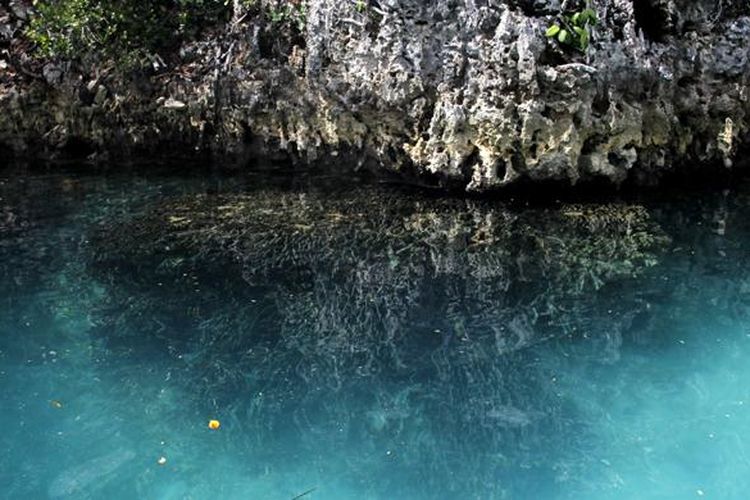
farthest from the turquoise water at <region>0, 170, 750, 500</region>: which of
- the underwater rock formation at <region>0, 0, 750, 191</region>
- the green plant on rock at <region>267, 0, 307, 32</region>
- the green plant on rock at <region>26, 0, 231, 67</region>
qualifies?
the green plant on rock at <region>26, 0, 231, 67</region>

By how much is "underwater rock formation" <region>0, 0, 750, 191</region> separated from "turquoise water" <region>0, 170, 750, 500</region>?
103cm

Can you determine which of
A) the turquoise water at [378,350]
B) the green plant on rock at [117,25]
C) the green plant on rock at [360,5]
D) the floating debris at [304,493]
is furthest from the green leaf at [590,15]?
the green plant on rock at [117,25]

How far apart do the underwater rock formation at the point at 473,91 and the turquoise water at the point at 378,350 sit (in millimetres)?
1029

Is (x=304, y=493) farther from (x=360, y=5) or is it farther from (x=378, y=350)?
(x=360, y=5)

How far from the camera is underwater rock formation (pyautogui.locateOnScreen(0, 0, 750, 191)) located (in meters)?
10.1

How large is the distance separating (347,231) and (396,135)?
9.28ft

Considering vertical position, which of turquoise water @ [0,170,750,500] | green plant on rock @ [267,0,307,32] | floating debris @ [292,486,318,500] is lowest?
floating debris @ [292,486,318,500]

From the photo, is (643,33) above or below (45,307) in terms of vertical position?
above

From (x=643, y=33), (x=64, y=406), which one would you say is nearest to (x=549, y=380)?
(x=64, y=406)

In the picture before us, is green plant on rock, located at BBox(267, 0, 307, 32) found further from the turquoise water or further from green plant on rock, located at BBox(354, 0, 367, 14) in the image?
the turquoise water

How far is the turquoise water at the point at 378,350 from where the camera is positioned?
15.5 ft

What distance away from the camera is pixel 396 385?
574cm

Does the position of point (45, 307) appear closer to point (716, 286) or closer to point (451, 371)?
point (451, 371)

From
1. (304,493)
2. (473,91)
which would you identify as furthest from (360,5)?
(304,493)
